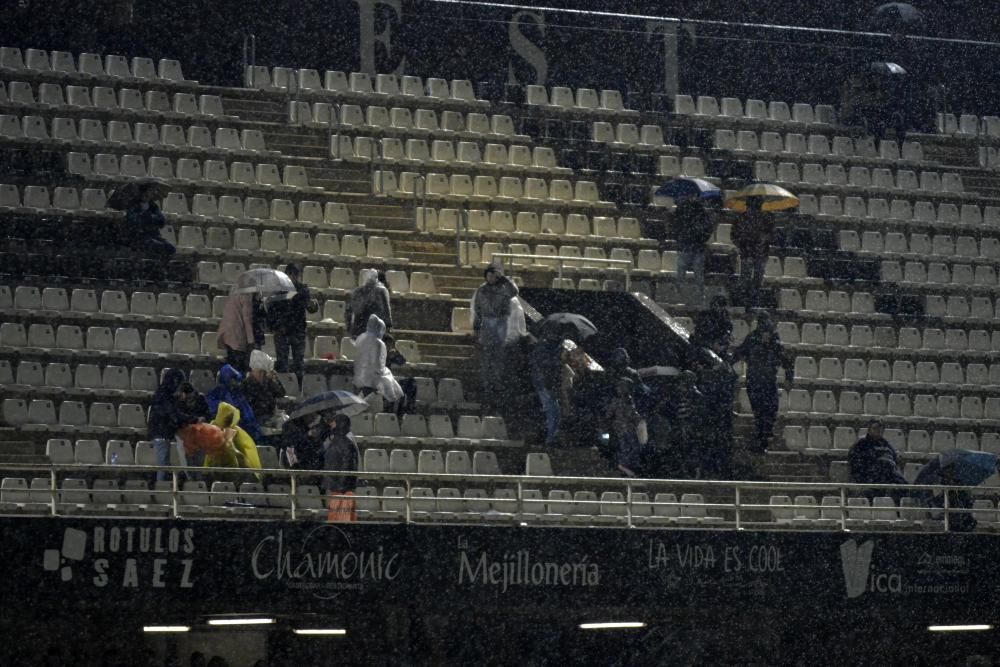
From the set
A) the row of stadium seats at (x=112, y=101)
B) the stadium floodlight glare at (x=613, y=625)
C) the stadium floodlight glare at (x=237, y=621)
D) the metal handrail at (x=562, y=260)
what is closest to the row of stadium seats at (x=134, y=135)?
the row of stadium seats at (x=112, y=101)

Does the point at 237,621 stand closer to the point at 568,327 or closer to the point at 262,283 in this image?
the point at 262,283

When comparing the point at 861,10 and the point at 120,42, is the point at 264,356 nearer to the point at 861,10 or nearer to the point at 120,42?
the point at 120,42

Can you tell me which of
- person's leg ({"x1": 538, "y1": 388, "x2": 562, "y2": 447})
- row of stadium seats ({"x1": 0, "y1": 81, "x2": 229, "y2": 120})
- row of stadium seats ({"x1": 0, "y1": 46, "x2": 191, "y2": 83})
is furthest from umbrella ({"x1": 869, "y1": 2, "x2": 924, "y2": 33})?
person's leg ({"x1": 538, "y1": 388, "x2": 562, "y2": 447})

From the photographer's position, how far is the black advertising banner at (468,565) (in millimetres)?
17062

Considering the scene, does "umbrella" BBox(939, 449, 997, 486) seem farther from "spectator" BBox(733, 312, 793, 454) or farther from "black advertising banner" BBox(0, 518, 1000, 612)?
"spectator" BBox(733, 312, 793, 454)

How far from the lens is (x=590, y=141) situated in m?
30.1

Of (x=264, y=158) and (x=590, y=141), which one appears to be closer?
(x=264, y=158)

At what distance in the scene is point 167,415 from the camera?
19.2 metres

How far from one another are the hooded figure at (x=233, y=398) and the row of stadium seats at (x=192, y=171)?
19.8 ft

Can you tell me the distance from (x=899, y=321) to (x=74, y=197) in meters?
11.1

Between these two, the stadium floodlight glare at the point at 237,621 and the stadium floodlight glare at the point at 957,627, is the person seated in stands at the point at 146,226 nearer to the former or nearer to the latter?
the stadium floodlight glare at the point at 237,621

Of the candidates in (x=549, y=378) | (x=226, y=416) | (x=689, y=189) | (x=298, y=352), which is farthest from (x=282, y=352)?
(x=689, y=189)

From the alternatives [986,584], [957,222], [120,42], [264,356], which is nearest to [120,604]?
[264,356]

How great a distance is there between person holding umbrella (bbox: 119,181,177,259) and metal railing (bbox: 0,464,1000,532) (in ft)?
14.8
